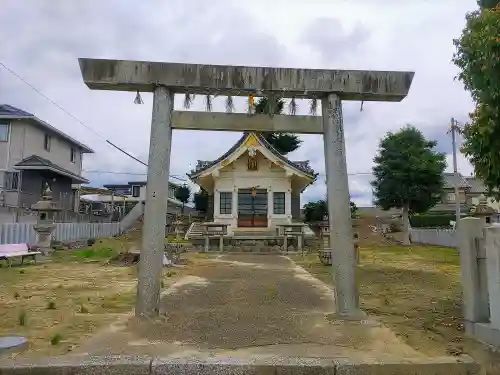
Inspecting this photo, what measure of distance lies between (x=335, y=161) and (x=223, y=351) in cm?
368

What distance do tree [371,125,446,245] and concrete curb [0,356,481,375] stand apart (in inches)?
996

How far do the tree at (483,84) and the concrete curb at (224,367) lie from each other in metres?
2.97

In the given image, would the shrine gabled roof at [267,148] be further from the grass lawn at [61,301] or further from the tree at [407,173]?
the grass lawn at [61,301]

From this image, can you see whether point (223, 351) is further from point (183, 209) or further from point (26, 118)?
point (183, 209)

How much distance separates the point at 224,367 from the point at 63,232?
2096 centimetres

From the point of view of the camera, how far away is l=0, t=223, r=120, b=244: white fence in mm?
17266

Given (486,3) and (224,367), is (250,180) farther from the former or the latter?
(224,367)

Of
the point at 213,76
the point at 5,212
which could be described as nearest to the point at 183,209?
the point at 5,212

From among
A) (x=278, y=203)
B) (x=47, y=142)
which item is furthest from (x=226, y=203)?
(x=47, y=142)

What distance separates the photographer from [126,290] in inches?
377

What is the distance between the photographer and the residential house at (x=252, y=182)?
2741 centimetres

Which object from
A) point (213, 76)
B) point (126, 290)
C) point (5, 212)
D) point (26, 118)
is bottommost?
point (126, 290)

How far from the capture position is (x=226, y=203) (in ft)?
91.7

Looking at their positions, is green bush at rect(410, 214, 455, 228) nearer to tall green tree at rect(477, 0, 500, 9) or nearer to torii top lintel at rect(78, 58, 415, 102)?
torii top lintel at rect(78, 58, 415, 102)
